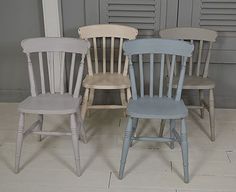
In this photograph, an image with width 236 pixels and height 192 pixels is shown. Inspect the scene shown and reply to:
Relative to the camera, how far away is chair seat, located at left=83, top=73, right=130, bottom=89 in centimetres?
219

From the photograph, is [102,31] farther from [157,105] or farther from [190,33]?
[157,105]

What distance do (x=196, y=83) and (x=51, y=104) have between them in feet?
3.51

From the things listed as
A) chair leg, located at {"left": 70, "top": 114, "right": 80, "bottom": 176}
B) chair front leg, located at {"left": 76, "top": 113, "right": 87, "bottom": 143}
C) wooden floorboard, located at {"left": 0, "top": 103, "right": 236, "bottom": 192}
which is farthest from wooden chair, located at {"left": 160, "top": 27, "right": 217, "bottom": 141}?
chair leg, located at {"left": 70, "top": 114, "right": 80, "bottom": 176}

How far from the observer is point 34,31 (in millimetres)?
2799

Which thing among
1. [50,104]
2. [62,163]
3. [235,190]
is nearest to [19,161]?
[62,163]

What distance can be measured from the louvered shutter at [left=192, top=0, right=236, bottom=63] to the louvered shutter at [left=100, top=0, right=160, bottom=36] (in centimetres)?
33

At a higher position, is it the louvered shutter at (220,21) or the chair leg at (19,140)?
the louvered shutter at (220,21)

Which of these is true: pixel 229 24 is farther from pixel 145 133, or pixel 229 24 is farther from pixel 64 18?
pixel 64 18

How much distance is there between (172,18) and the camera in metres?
2.57

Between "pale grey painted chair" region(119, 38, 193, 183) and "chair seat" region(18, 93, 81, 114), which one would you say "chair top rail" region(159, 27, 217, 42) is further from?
"chair seat" region(18, 93, 81, 114)

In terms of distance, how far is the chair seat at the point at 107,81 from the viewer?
2193mm

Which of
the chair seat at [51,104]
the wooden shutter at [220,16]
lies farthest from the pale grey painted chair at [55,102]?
the wooden shutter at [220,16]

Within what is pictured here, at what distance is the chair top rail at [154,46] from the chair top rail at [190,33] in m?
0.57

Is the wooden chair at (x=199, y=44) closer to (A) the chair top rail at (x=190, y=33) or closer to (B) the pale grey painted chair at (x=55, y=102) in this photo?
(A) the chair top rail at (x=190, y=33)
